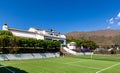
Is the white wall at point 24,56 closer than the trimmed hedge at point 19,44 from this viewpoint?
Yes

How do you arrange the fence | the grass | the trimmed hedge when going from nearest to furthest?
1. the grass
2. the fence
3. the trimmed hedge

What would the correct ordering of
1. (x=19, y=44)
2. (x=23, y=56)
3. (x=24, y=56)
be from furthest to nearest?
(x=19, y=44)
(x=24, y=56)
(x=23, y=56)

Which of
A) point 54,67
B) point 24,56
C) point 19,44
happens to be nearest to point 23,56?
point 24,56

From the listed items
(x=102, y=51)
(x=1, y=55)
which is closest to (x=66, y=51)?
(x=102, y=51)

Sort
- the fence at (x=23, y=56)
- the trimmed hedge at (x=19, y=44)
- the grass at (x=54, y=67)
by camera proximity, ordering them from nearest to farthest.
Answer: the grass at (x=54, y=67) → the fence at (x=23, y=56) → the trimmed hedge at (x=19, y=44)

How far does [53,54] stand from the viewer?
3170 centimetres

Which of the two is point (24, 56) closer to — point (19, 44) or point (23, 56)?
point (23, 56)

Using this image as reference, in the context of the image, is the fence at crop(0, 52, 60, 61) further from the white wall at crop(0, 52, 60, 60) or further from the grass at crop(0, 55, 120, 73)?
the grass at crop(0, 55, 120, 73)

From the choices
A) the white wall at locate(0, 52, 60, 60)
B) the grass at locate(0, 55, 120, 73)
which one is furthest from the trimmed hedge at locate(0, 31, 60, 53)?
the grass at locate(0, 55, 120, 73)

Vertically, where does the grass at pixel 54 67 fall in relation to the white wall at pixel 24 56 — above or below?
below

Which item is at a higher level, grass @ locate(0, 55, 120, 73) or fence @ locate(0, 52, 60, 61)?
fence @ locate(0, 52, 60, 61)

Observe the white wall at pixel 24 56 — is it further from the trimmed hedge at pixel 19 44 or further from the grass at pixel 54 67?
the grass at pixel 54 67

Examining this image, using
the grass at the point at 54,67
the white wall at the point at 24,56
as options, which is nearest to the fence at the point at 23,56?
the white wall at the point at 24,56

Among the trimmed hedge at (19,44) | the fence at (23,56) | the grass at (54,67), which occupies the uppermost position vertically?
the trimmed hedge at (19,44)
